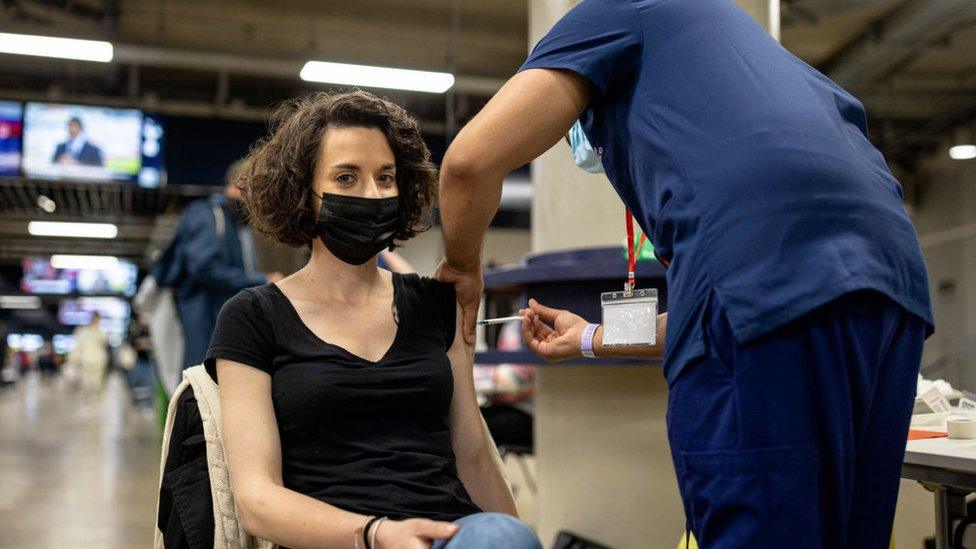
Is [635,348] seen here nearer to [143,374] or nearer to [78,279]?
[143,374]

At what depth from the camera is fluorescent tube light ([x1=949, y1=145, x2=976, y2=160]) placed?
11367mm

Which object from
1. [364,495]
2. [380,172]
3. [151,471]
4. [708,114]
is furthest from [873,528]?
[151,471]

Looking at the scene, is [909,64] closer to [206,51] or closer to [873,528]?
[206,51]

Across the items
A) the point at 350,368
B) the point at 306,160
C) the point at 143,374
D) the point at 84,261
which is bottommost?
the point at 143,374

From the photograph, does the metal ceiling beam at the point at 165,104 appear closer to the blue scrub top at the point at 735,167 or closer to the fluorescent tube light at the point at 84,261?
the blue scrub top at the point at 735,167

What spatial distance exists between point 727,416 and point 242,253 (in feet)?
11.6

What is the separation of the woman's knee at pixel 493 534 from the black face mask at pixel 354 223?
61cm

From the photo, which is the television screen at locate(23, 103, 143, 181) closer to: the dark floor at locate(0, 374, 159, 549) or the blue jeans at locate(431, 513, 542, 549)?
the dark floor at locate(0, 374, 159, 549)

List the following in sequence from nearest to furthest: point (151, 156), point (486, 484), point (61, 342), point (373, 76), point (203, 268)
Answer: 1. point (486, 484)
2. point (203, 268)
3. point (373, 76)
4. point (151, 156)
5. point (61, 342)

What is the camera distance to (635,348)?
1354 millimetres

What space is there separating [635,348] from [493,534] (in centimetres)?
40

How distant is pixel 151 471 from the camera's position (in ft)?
21.2

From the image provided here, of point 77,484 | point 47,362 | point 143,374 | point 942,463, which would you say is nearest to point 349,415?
point 942,463

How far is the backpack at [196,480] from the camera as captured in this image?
1.36m
